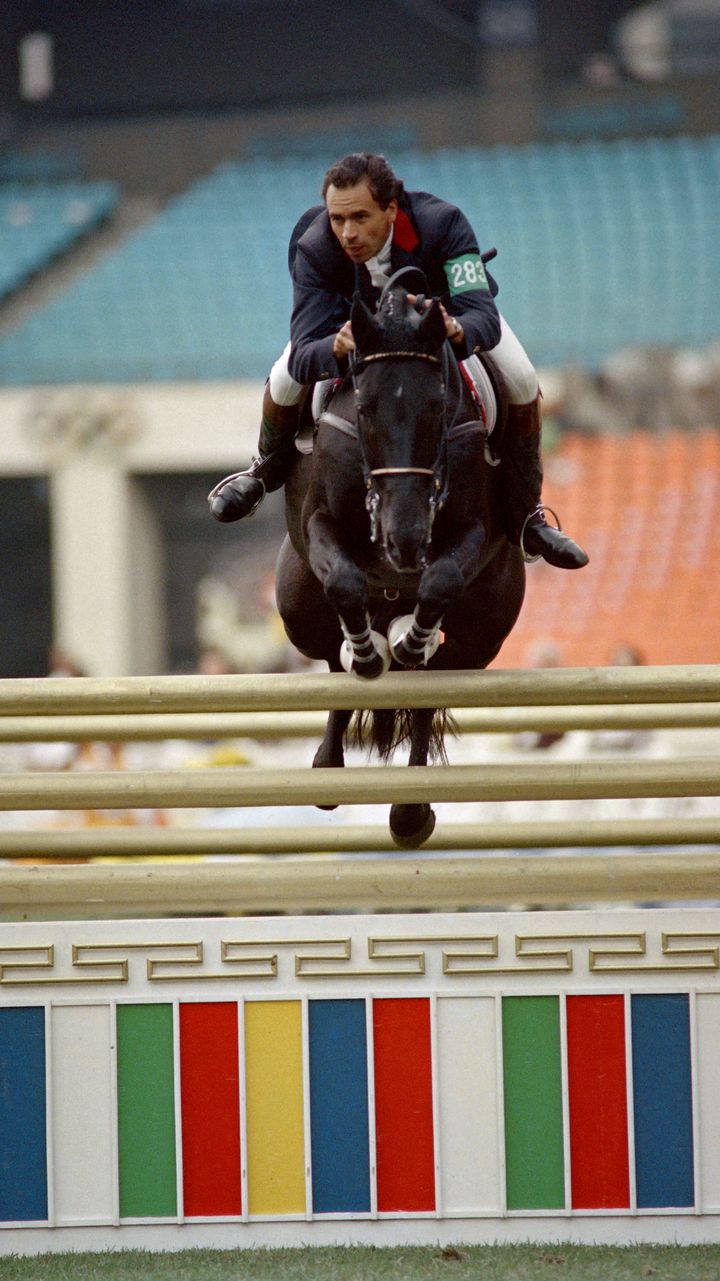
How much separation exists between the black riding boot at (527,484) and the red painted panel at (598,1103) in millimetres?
784

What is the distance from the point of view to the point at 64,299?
10695 mm

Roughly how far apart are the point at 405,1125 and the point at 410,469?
1.02 meters

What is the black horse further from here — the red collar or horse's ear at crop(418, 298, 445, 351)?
the red collar

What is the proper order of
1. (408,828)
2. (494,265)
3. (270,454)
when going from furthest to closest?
(494,265) → (270,454) → (408,828)

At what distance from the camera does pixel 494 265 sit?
1060 centimetres

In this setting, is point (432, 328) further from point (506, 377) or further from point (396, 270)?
point (506, 377)

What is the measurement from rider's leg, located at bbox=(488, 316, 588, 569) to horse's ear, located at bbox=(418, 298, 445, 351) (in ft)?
1.04

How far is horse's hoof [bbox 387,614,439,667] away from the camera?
2.52 metres

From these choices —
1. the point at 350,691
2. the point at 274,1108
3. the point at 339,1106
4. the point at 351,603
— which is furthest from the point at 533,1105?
the point at 351,603

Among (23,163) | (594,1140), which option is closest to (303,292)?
(594,1140)

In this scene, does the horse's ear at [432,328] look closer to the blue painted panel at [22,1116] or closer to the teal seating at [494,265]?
the blue painted panel at [22,1116]

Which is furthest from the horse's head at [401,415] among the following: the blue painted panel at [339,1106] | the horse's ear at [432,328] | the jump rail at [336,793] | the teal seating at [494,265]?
the teal seating at [494,265]

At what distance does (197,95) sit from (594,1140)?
11825 mm

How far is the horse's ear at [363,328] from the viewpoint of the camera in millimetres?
2322
